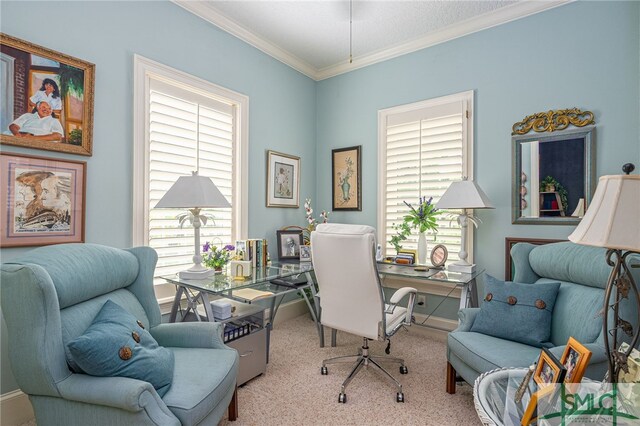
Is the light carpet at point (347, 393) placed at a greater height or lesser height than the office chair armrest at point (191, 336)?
lesser

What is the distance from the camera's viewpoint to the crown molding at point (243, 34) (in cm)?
282

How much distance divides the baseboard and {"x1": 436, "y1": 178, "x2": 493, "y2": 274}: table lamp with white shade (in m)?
3.16

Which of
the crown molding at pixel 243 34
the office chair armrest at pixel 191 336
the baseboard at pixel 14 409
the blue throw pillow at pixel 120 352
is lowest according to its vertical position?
the baseboard at pixel 14 409

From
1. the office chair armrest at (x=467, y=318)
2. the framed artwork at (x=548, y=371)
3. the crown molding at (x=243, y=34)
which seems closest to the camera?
the framed artwork at (x=548, y=371)

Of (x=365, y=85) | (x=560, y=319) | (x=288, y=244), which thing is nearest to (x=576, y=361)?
(x=560, y=319)

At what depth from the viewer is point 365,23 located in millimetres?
3125

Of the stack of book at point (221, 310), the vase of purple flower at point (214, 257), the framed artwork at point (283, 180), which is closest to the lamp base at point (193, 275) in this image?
the vase of purple flower at point (214, 257)

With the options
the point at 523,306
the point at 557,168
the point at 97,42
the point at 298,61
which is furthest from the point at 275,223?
the point at 557,168

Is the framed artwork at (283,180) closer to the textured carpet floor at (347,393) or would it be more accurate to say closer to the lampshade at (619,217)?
the textured carpet floor at (347,393)

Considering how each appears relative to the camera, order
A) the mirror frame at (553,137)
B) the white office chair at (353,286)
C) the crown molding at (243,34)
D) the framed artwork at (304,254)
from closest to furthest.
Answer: the white office chair at (353,286) < the mirror frame at (553,137) < the crown molding at (243,34) < the framed artwork at (304,254)

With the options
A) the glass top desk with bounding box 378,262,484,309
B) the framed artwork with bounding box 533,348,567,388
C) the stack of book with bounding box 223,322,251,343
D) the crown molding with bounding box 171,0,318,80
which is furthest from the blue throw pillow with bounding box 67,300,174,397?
the crown molding with bounding box 171,0,318,80

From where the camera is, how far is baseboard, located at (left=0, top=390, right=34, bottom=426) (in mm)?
1865

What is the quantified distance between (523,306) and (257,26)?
10.7 ft

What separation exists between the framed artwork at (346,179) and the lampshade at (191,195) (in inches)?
71.4
